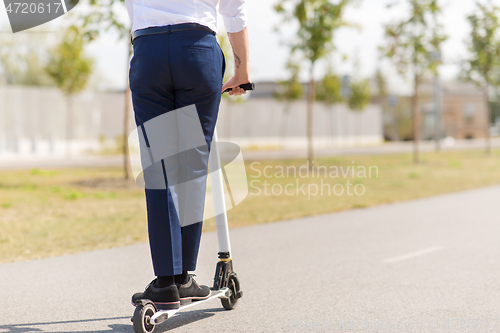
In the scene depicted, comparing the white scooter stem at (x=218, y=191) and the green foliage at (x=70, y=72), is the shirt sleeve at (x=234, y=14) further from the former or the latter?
the green foliage at (x=70, y=72)

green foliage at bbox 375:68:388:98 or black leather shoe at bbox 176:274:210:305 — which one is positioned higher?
green foliage at bbox 375:68:388:98

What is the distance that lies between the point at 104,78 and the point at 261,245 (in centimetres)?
4168

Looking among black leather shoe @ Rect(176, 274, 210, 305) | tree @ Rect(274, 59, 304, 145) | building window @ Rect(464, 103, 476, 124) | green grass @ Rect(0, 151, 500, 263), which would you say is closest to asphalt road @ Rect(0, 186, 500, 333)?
black leather shoe @ Rect(176, 274, 210, 305)

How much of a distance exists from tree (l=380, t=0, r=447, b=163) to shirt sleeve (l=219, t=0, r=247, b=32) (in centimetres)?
1601

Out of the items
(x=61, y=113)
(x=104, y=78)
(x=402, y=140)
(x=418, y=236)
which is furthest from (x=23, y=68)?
(x=402, y=140)

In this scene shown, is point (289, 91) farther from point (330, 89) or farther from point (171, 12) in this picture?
point (171, 12)

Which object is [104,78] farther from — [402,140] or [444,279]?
[444,279]

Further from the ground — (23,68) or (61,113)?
(23,68)

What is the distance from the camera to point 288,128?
3862cm

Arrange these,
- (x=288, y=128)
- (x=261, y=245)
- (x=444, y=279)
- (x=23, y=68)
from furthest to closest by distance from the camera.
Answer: (x=288, y=128) → (x=23, y=68) → (x=261, y=245) → (x=444, y=279)

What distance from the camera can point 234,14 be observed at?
2693mm

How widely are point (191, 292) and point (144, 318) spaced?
31 cm

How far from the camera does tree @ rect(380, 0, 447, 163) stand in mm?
17359

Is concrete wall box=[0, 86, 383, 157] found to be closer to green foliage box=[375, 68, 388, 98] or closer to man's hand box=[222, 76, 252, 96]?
man's hand box=[222, 76, 252, 96]
